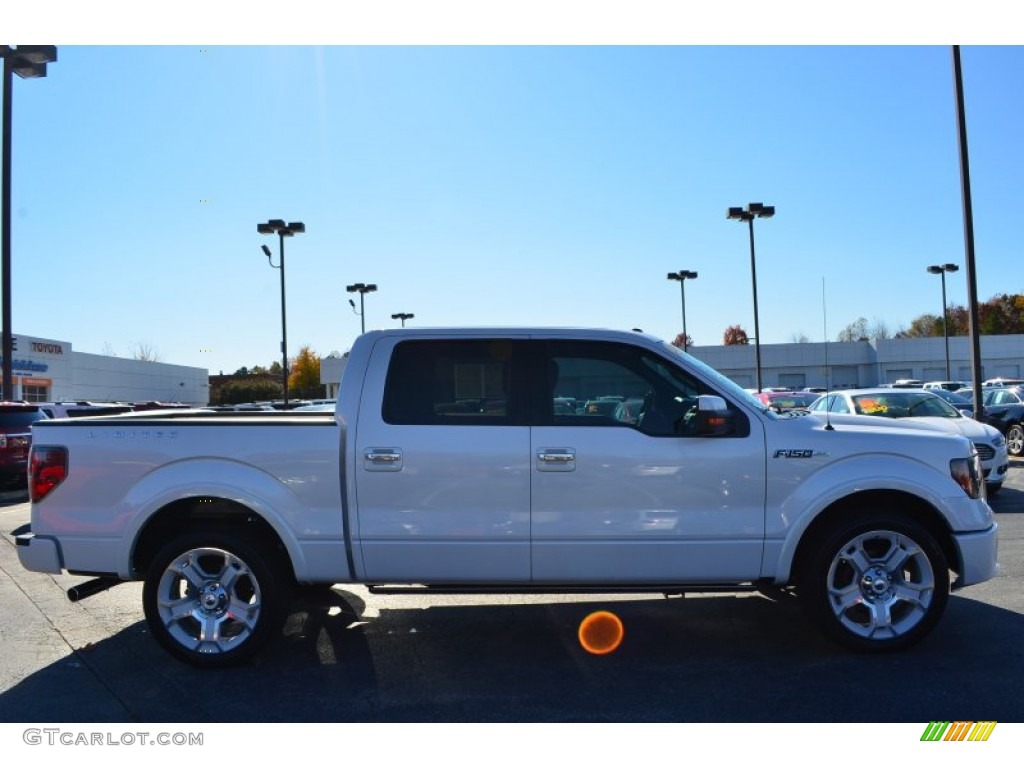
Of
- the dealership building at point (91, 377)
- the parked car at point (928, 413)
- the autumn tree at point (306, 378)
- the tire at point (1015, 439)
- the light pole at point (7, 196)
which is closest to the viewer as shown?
the parked car at point (928, 413)

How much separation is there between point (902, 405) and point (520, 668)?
9.78 meters

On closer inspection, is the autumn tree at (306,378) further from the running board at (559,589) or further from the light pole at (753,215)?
the running board at (559,589)

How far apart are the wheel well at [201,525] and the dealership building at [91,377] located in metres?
33.3

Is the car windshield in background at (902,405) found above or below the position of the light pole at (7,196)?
below

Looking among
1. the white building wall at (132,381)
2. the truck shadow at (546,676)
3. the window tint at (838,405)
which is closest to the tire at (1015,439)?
the window tint at (838,405)

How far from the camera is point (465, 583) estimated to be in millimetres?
4848

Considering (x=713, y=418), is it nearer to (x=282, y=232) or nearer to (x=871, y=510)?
(x=871, y=510)

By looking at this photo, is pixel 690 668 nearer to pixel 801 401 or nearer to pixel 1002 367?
pixel 801 401

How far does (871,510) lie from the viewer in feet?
16.1

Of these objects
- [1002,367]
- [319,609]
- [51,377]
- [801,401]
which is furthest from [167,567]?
[1002,367]

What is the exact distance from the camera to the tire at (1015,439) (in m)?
16.6

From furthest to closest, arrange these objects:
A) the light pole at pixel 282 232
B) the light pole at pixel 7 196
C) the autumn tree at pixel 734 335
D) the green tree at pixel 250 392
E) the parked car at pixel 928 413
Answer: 1. the autumn tree at pixel 734 335
2. the green tree at pixel 250 392
3. the light pole at pixel 282 232
4. the light pole at pixel 7 196
5. the parked car at pixel 928 413

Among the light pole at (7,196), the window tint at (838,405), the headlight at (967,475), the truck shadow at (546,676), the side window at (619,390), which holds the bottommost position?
the truck shadow at (546,676)

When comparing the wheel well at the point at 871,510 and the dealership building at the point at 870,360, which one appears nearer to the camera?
the wheel well at the point at 871,510
